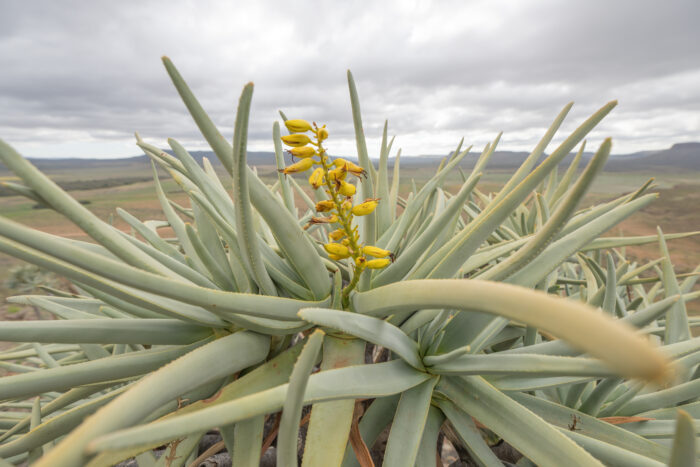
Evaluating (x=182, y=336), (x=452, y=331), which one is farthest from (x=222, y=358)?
(x=452, y=331)

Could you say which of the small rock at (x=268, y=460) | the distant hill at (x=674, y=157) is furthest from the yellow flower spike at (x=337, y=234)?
the distant hill at (x=674, y=157)

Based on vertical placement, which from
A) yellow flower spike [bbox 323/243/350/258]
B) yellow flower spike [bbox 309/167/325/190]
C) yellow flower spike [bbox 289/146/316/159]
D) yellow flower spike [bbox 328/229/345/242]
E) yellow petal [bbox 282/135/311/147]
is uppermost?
yellow petal [bbox 282/135/311/147]

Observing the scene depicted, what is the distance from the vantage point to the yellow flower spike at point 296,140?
1.72 feet

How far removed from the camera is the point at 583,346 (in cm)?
21

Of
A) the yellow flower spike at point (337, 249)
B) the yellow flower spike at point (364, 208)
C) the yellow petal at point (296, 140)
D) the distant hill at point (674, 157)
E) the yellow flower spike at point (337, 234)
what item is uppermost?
the yellow petal at point (296, 140)

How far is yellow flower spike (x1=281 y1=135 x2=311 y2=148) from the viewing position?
0.52 m

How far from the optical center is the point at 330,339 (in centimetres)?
55

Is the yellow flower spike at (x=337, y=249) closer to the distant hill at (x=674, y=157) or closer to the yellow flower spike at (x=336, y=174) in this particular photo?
the yellow flower spike at (x=336, y=174)

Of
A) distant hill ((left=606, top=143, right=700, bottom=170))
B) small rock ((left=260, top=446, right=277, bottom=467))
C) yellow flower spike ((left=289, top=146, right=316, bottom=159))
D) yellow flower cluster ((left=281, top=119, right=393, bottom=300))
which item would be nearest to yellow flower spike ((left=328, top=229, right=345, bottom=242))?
yellow flower cluster ((left=281, top=119, right=393, bottom=300))

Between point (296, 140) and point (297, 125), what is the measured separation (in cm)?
2

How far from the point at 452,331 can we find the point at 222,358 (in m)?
0.33

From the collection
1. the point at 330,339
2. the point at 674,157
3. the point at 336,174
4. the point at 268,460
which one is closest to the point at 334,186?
the point at 336,174

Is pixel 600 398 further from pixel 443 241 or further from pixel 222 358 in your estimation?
pixel 222 358

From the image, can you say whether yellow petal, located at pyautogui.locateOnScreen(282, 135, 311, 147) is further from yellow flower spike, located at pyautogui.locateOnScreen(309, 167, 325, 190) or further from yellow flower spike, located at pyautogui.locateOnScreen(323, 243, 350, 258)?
yellow flower spike, located at pyautogui.locateOnScreen(323, 243, 350, 258)
